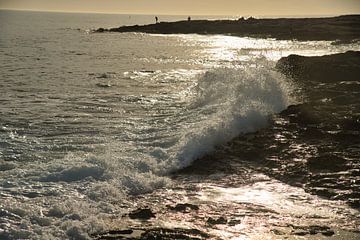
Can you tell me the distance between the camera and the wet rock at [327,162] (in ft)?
39.0

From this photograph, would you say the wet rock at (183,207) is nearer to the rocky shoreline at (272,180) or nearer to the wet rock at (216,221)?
the rocky shoreline at (272,180)

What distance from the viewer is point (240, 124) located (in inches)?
614

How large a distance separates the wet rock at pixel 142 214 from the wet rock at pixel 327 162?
16.9 feet

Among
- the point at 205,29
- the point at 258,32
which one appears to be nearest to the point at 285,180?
the point at 258,32

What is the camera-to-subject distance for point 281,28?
273ft

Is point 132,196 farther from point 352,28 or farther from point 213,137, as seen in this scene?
point 352,28

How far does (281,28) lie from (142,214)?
79059 millimetres

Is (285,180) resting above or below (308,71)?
below

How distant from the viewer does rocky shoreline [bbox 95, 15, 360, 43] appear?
224 feet

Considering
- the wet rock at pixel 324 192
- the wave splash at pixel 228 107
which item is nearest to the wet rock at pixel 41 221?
the wave splash at pixel 228 107

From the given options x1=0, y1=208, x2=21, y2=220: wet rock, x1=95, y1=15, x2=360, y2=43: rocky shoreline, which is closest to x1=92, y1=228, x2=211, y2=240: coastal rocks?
x1=0, y1=208, x2=21, y2=220: wet rock

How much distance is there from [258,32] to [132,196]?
7574 centimetres

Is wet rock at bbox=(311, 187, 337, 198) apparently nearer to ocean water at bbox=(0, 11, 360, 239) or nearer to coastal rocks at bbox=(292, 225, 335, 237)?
ocean water at bbox=(0, 11, 360, 239)

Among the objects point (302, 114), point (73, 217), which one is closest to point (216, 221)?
point (73, 217)
